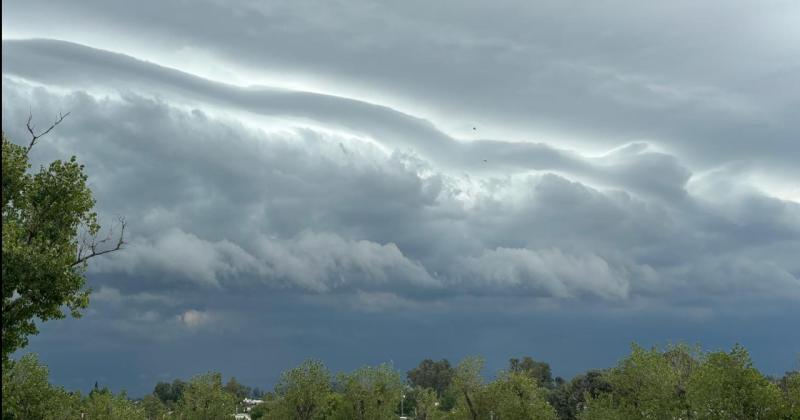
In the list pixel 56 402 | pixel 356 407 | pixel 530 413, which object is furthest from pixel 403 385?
pixel 56 402

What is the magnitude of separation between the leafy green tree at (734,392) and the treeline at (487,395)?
0.10 metres

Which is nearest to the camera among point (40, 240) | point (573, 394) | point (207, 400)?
point (40, 240)

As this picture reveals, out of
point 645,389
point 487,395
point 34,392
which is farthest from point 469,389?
A: point 34,392

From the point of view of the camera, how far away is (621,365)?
362 ft

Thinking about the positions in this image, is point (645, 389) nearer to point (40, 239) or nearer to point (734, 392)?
point (734, 392)

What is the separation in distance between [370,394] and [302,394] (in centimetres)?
1235

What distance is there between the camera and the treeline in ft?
247

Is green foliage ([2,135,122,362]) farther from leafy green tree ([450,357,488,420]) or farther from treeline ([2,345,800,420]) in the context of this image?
leafy green tree ([450,357,488,420])

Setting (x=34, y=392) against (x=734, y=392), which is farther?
(x=34, y=392)

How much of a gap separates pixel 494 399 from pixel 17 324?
92138 millimetres

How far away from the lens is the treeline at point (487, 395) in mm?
75375

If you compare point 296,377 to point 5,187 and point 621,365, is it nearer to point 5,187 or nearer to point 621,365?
point 621,365

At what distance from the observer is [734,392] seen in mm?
74688

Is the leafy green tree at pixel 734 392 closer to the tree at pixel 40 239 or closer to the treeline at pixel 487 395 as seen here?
the treeline at pixel 487 395
